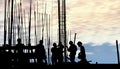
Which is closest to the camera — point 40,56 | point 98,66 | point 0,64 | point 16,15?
point 0,64

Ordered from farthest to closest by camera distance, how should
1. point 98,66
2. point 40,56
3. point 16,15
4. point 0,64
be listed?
point 16,15
point 40,56
point 98,66
point 0,64

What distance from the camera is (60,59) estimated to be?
58.5 ft

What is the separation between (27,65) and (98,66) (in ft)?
11.4

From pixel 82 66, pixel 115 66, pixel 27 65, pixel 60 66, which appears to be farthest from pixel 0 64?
pixel 115 66

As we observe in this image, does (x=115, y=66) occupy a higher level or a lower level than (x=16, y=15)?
lower

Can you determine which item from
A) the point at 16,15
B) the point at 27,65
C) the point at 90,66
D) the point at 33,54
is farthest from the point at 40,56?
the point at 16,15

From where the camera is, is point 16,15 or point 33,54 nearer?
point 33,54

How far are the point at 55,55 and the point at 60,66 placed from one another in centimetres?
282

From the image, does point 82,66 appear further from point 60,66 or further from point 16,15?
point 16,15

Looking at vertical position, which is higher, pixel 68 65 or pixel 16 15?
pixel 16 15

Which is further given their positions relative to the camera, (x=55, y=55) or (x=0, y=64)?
(x=55, y=55)

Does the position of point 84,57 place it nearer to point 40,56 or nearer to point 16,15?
point 40,56

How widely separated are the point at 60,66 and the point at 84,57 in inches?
120

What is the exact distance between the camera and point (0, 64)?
14.1 metres
